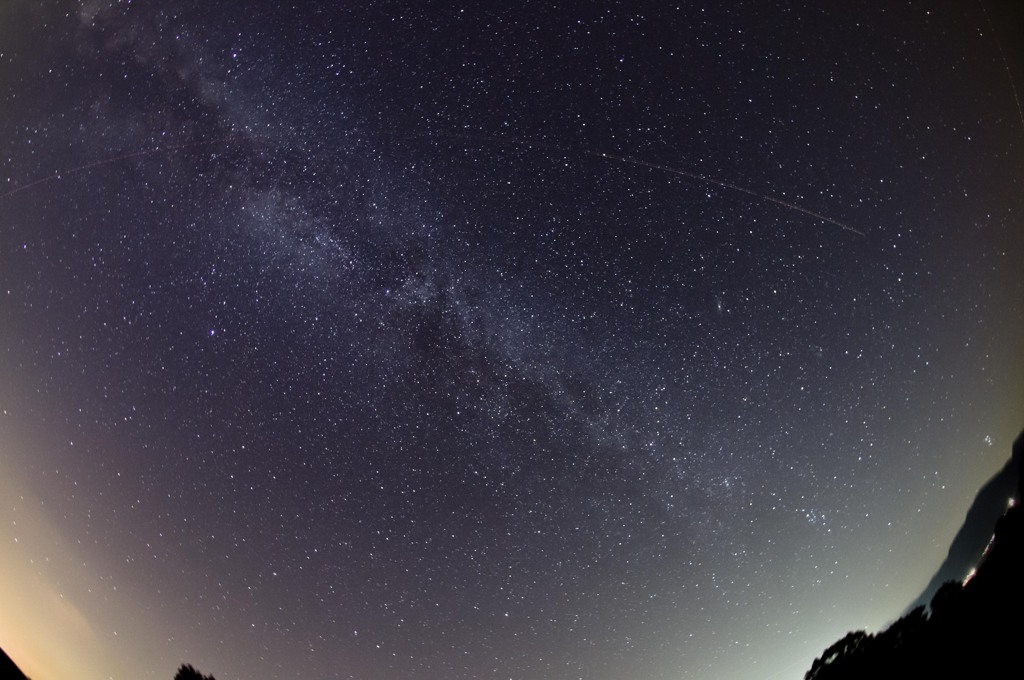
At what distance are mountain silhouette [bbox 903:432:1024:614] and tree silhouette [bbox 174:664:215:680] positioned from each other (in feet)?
17.7

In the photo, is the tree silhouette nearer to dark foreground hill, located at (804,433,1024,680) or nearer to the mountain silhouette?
dark foreground hill, located at (804,433,1024,680)

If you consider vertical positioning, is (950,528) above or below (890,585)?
above

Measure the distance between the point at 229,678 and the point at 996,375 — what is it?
6331 millimetres

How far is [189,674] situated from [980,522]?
20.4ft

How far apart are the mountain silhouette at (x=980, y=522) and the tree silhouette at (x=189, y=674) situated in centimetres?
539

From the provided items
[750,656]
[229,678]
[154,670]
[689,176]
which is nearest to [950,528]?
[750,656]

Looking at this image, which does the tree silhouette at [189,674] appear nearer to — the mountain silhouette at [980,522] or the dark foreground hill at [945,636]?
the dark foreground hill at [945,636]

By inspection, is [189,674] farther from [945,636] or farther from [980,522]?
[980,522]

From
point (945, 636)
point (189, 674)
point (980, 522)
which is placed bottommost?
point (189, 674)

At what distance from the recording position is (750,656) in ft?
11.0

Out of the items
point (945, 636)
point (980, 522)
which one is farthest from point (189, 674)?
point (980, 522)

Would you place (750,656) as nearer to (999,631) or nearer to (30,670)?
(999,631)

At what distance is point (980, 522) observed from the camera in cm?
377

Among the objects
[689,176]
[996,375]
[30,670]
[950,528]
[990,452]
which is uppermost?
[689,176]
